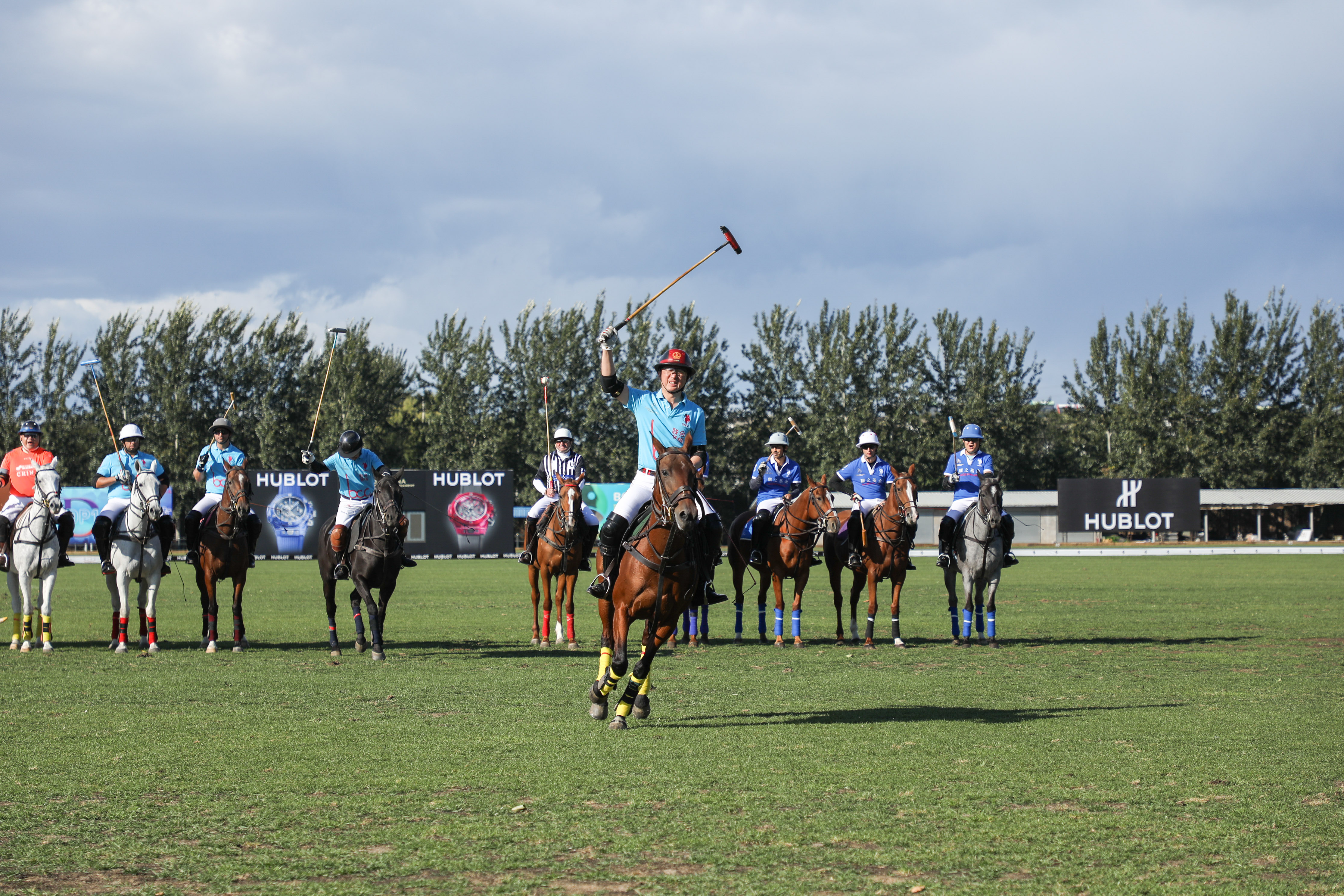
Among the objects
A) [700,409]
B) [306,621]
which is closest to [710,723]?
[700,409]

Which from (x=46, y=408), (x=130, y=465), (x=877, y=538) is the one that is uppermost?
(x=46, y=408)

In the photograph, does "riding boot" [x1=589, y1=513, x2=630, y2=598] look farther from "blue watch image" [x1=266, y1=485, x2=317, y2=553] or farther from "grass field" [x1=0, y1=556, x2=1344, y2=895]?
"blue watch image" [x1=266, y1=485, x2=317, y2=553]

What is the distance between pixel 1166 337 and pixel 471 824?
7060 cm

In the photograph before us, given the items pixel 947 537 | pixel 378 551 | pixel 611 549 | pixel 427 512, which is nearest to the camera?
pixel 611 549

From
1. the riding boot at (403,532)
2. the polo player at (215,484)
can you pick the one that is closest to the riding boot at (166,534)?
the polo player at (215,484)

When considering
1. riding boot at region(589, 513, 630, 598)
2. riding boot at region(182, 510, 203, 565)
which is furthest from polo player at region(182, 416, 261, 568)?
riding boot at region(589, 513, 630, 598)

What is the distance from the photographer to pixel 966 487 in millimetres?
16609

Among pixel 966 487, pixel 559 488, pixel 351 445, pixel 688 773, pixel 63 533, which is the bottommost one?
pixel 688 773

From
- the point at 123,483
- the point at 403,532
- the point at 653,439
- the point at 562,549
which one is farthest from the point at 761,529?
the point at 123,483

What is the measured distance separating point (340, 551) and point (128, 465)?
337 cm

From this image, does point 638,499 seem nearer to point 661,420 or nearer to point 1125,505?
point 661,420

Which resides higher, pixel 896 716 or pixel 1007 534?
pixel 1007 534

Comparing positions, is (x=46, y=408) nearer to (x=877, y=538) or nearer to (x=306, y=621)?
(x=306, y=621)

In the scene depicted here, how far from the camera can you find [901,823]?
612cm
